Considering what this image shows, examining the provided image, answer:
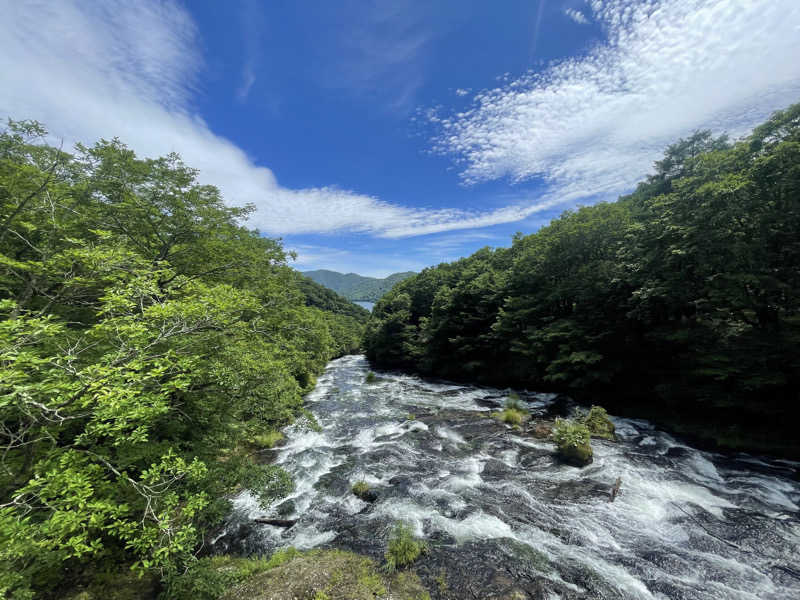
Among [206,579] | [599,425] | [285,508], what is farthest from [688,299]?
[206,579]

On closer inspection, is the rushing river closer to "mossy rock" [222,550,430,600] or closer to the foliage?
"mossy rock" [222,550,430,600]

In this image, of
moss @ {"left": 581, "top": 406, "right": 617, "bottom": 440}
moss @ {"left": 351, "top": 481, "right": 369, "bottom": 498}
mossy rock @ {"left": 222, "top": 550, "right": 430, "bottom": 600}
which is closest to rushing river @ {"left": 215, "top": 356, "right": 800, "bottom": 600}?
moss @ {"left": 351, "top": 481, "right": 369, "bottom": 498}

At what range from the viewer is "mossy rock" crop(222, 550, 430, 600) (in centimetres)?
593

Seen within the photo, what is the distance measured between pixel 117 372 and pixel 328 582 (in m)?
6.11

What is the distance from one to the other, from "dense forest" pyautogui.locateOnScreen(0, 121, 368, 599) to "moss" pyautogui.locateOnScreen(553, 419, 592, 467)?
11.7 metres

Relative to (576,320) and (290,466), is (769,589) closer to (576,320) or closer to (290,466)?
(290,466)

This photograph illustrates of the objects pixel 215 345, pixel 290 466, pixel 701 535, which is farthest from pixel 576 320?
pixel 215 345

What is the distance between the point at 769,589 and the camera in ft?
21.5

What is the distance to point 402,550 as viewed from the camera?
7.73 m

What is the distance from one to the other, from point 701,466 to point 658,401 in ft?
23.9

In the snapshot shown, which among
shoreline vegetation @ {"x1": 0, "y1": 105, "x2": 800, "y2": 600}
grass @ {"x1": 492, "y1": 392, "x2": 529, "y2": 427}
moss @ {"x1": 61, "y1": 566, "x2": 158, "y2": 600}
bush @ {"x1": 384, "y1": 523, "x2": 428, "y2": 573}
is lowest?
grass @ {"x1": 492, "y1": 392, "x2": 529, "y2": 427}

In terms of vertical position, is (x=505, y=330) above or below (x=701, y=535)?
above

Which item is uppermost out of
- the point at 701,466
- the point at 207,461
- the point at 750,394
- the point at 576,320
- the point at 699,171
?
the point at 699,171

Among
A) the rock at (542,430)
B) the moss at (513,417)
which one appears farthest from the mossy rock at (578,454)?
the moss at (513,417)
